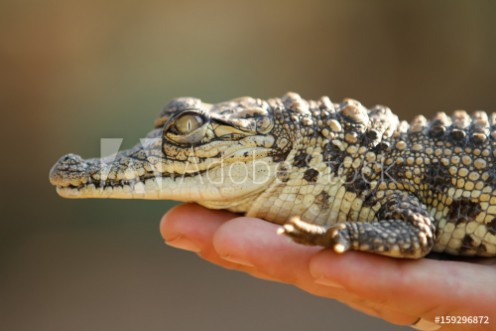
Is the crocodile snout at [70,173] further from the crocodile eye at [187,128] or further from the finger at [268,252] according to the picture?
the finger at [268,252]

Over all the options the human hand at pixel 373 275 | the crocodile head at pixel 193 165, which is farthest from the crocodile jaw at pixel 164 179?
the human hand at pixel 373 275

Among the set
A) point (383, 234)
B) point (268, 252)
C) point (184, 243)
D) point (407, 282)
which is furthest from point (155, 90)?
point (407, 282)

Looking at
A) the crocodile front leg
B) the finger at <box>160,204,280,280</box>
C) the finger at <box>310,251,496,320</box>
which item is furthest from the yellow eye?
the finger at <box>310,251,496,320</box>

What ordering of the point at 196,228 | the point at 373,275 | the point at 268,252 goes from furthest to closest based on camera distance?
1. the point at 196,228
2. the point at 268,252
3. the point at 373,275

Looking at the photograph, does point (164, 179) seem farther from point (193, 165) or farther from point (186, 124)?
point (186, 124)

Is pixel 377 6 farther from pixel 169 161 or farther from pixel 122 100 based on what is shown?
pixel 169 161

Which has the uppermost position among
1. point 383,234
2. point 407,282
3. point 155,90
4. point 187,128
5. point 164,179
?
point 155,90
